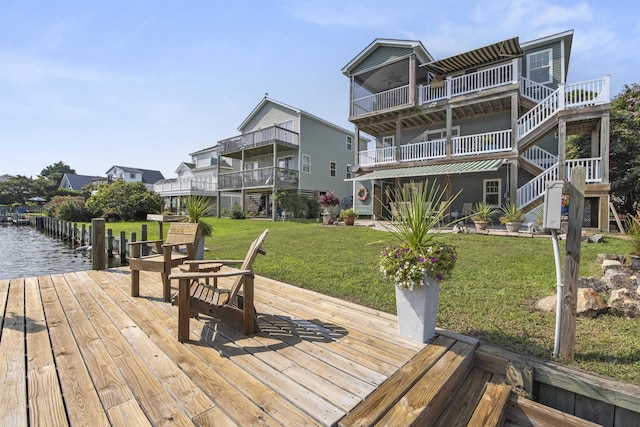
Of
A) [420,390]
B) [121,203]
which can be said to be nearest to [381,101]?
[420,390]

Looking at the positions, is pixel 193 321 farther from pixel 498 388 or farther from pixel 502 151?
pixel 502 151

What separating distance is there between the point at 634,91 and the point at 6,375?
74.4 ft

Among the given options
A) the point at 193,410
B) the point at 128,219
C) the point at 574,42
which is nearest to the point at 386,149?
the point at 574,42

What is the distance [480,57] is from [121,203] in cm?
2390

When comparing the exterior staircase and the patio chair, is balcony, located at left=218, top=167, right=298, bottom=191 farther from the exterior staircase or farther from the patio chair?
the exterior staircase

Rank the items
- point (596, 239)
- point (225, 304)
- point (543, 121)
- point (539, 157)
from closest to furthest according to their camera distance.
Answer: point (225, 304) < point (596, 239) < point (543, 121) < point (539, 157)

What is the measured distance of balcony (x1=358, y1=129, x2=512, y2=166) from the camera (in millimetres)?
12148

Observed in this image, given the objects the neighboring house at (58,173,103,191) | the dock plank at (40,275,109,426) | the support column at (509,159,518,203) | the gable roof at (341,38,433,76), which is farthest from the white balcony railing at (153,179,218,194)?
the neighboring house at (58,173,103,191)

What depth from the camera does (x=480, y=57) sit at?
12938mm

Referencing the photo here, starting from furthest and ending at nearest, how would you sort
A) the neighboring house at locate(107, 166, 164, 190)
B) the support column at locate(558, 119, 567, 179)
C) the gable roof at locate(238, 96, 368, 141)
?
the neighboring house at locate(107, 166, 164, 190) → the gable roof at locate(238, 96, 368, 141) → the support column at locate(558, 119, 567, 179)

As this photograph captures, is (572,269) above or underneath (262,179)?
underneath

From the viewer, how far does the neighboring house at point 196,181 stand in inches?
982

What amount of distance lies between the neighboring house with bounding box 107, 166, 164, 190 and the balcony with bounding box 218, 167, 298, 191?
29.5m

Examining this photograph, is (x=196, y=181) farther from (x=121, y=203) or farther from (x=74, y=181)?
(x=74, y=181)
